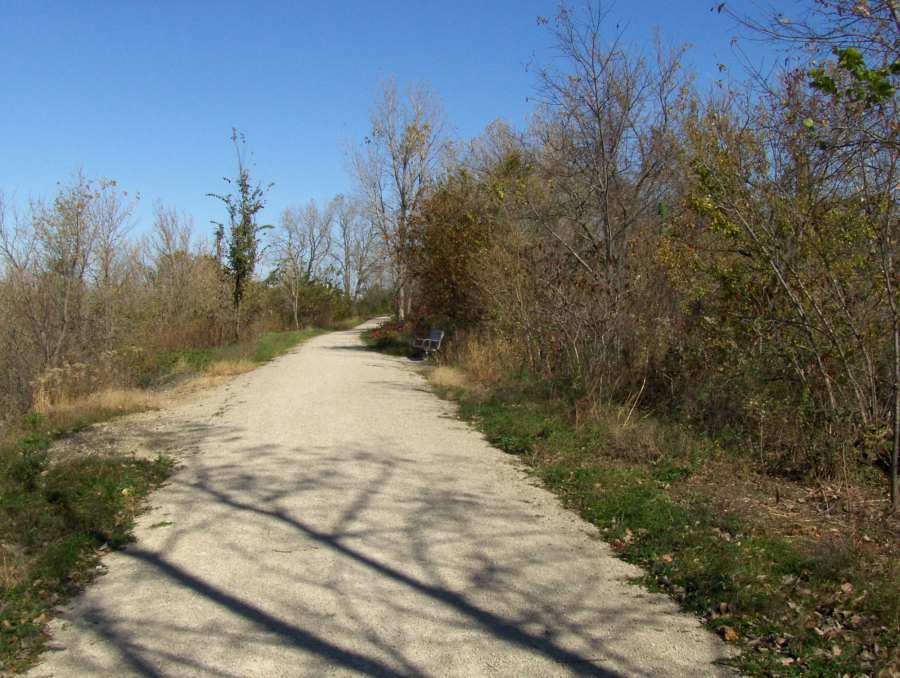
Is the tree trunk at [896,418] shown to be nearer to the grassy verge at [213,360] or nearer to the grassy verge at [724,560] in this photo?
the grassy verge at [724,560]

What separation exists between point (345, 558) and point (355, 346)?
91.0 feet

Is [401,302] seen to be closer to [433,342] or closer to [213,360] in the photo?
[433,342]

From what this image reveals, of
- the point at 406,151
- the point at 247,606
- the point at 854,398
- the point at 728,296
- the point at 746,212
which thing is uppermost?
the point at 406,151

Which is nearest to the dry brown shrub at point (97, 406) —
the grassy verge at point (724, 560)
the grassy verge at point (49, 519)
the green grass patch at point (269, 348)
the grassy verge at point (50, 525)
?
the grassy verge at point (49, 519)

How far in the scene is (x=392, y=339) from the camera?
32.5 m

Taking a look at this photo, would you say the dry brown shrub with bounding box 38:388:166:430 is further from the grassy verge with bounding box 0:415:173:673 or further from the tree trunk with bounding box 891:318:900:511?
the tree trunk with bounding box 891:318:900:511

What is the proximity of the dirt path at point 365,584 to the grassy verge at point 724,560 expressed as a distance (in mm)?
238

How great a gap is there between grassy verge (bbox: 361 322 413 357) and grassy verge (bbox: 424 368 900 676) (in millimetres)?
20046

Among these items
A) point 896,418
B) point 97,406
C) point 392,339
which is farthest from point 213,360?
point 896,418

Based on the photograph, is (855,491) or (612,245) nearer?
(855,491)

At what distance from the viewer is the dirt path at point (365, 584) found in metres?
3.94

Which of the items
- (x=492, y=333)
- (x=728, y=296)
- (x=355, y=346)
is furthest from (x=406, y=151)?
(x=728, y=296)

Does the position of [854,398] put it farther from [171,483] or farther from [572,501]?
[171,483]

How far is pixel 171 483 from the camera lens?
7672 mm
